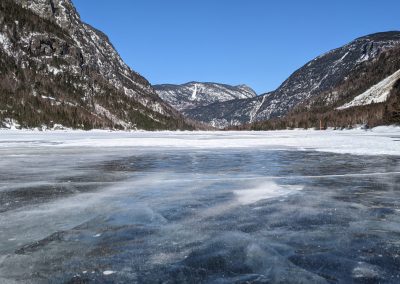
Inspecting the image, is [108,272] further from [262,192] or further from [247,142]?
[247,142]

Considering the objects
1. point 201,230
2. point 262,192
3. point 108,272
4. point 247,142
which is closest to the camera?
point 108,272

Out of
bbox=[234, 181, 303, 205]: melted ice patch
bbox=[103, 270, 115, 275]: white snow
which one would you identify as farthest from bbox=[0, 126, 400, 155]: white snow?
bbox=[103, 270, 115, 275]: white snow

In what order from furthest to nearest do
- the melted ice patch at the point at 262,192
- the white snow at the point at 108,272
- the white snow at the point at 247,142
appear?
the white snow at the point at 247,142
the melted ice patch at the point at 262,192
the white snow at the point at 108,272

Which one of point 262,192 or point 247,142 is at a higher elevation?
point 262,192

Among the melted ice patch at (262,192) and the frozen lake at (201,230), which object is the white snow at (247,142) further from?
the frozen lake at (201,230)

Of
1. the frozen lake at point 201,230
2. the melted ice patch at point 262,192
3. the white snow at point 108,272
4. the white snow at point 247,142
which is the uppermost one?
the white snow at point 108,272

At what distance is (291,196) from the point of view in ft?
31.5

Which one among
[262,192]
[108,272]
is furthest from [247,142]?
[108,272]

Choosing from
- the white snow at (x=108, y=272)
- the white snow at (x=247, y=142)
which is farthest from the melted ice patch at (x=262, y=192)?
the white snow at (x=247, y=142)

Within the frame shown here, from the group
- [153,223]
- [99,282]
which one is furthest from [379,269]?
[153,223]

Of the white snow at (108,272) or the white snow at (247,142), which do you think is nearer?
the white snow at (108,272)

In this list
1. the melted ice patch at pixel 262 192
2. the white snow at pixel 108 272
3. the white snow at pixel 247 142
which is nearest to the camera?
the white snow at pixel 108 272

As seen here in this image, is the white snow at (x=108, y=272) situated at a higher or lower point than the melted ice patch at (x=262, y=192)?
higher

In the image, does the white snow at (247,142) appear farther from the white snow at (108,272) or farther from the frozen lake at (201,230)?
the white snow at (108,272)
